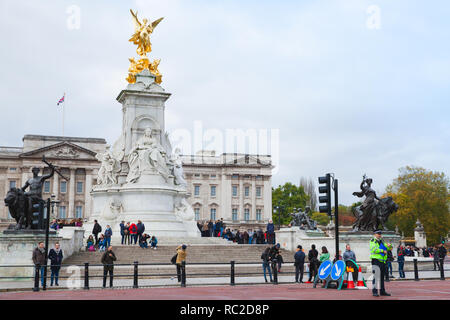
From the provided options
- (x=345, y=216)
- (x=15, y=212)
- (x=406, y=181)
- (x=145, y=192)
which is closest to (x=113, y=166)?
(x=145, y=192)

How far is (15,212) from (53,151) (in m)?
76.4

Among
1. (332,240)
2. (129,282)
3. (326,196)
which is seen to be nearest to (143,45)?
(332,240)

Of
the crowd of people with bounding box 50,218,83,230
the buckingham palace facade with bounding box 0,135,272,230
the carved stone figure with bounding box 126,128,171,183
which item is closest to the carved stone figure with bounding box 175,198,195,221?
the carved stone figure with bounding box 126,128,171,183

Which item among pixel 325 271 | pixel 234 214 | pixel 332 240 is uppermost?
pixel 234 214

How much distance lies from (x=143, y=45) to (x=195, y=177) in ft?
219

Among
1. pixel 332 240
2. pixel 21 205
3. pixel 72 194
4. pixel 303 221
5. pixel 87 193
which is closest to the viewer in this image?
pixel 21 205

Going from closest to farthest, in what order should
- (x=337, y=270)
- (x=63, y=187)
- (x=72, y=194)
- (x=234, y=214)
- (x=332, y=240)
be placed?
(x=337, y=270), (x=332, y=240), (x=72, y=194), (x=63, y=187), (x=234, y=214)

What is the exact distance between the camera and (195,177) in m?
104

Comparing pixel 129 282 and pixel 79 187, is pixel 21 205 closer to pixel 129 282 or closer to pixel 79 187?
pixel 129 282

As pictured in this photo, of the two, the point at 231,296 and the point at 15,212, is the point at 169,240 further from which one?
the point at 231,296

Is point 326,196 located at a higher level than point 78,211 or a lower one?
lower

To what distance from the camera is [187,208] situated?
35.4m

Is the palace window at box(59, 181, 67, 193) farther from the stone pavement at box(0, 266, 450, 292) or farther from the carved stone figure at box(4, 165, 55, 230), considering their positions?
the stone pavement at box(0, 266, 450, 292)

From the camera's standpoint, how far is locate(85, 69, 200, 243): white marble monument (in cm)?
3350
